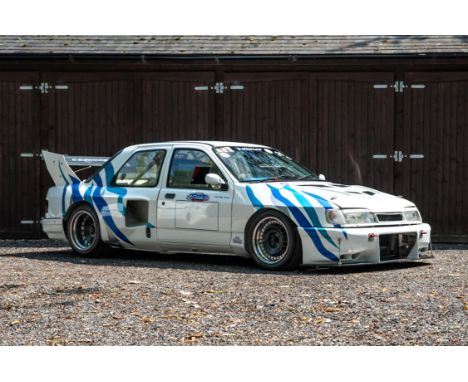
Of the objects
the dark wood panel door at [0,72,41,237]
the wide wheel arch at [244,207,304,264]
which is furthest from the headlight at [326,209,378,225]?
the dark wood panel door at [0,72,41,237]

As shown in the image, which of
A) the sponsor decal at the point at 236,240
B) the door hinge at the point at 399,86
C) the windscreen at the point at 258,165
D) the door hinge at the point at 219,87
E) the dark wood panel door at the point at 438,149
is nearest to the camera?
the sponsor decal at the point at 236,240

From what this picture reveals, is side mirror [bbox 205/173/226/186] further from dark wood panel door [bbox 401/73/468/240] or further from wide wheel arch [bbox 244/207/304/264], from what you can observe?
dark wood panel door [bbox 401/73/468/240]

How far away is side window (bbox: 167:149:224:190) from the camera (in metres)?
12.2

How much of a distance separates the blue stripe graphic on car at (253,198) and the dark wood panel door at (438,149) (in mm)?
5452

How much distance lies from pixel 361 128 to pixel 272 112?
147cm

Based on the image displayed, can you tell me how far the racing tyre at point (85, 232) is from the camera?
13039mm

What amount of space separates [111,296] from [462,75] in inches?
355

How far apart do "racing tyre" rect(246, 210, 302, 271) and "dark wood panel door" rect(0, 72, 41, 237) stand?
21.4 feet

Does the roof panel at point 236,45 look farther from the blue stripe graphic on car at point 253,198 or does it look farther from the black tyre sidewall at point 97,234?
the blue stripe graphic on car at point 253,198

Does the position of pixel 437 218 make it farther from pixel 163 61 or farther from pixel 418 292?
pixel 418 292

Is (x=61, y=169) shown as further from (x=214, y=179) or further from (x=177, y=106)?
(x=177, y=106)

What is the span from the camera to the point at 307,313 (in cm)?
815

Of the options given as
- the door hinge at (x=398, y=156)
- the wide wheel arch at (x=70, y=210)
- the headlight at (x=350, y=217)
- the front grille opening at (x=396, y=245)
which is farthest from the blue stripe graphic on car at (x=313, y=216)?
the door hinge at (x=398, y=156)

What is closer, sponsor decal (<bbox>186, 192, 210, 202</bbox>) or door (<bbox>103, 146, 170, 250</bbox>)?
sponsor decal (<bbox>186, 192, 210, 202</bbox>)
